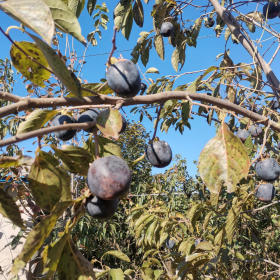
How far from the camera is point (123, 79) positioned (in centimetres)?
75

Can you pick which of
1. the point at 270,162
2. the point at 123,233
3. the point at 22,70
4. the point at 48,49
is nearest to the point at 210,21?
the point at 270,162

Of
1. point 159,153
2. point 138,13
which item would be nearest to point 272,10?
point 138,13

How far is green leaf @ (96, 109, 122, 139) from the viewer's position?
23.0 inches

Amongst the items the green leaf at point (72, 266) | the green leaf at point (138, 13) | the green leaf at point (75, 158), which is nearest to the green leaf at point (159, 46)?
the green leaf at point (138, 13)

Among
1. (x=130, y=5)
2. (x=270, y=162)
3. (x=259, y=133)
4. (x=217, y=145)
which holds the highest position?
(x=130, y=5)

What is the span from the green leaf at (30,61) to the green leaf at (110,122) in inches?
10.8

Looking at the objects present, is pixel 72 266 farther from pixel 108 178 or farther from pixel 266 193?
pixel 266 193

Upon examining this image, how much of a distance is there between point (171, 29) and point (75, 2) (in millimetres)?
1218

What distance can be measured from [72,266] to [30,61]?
540 millimetres

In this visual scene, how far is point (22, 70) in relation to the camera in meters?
0.77

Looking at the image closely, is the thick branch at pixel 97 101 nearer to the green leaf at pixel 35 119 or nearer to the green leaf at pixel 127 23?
the green leaf at pixel 35 119

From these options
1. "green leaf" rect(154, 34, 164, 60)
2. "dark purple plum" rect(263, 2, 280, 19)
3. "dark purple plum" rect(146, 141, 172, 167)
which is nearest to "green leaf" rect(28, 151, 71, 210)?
"dark purple plum" rect(146, 141, 172, 167)

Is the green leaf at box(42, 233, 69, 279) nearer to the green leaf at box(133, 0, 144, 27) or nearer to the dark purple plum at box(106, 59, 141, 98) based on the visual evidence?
the dark purple plum at box(106, 59, 141, 98)

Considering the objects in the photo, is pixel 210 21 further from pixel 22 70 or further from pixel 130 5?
pixel 22 70
